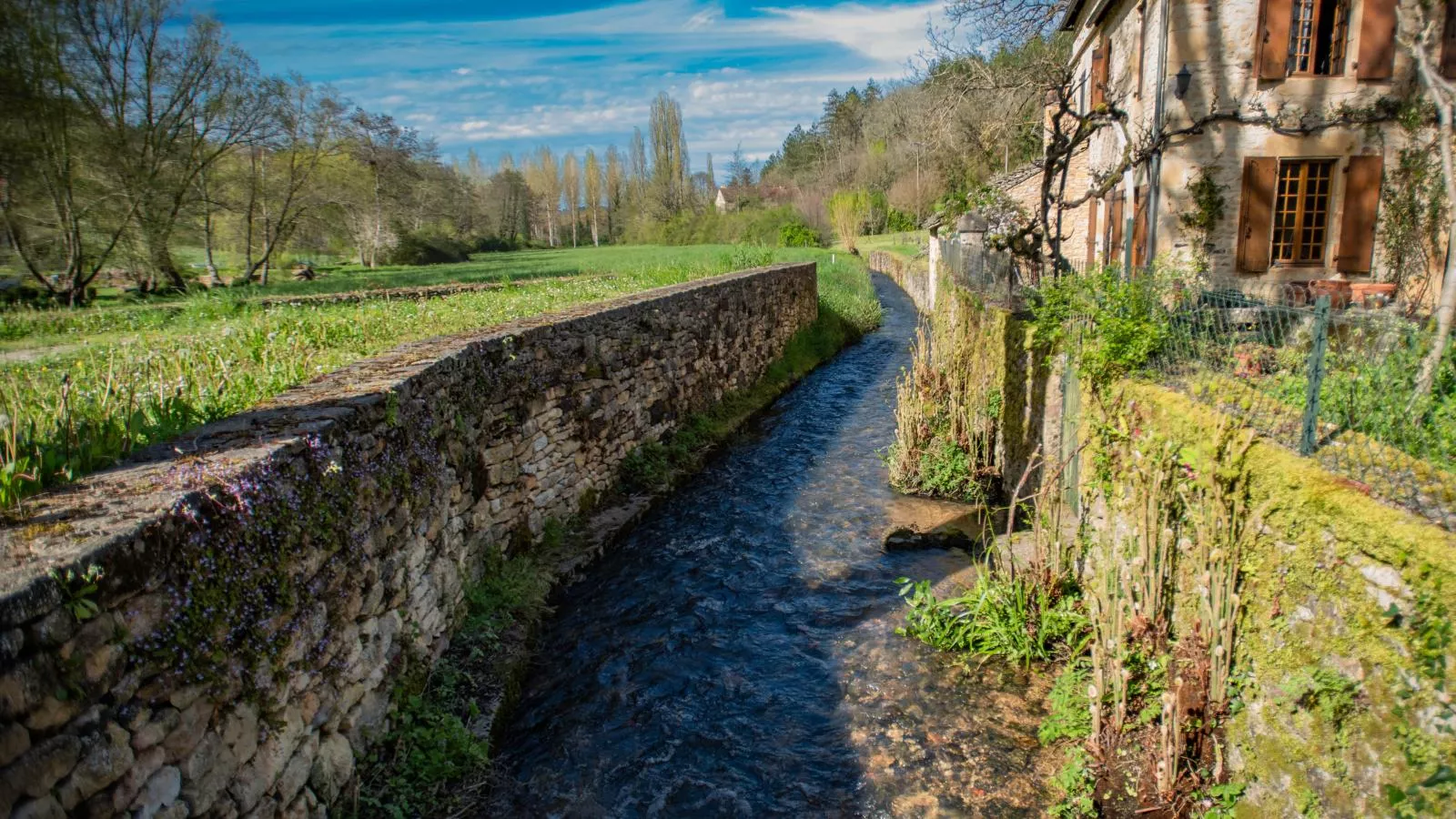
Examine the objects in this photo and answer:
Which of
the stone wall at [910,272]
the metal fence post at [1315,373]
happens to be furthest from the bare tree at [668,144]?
the metal fence post at [1315,373]

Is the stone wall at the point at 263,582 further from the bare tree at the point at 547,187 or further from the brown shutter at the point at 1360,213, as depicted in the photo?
the bare tree at the point at 547,187

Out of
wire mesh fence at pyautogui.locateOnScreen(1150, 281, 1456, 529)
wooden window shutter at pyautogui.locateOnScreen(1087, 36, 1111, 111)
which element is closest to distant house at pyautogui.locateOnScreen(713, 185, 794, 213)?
wooden window shutter at pyautogui.locateOnScreen(1087, 36, 1111, 111)

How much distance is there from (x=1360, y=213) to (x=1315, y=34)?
2.76 m

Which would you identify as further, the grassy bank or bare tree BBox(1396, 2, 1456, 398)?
the grassy bank

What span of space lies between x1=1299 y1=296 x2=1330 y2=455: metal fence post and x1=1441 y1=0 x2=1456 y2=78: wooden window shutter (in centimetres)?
1196

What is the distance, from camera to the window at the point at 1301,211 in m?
12.2

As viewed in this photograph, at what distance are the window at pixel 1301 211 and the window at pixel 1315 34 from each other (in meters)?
1.41

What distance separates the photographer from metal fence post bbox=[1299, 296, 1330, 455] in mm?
3418

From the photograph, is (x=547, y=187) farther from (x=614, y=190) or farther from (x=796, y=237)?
(x=796, y=237)

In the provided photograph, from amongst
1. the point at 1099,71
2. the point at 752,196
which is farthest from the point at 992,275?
the point at 752,196

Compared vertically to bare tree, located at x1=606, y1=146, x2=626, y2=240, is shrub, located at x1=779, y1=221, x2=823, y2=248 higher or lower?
lower

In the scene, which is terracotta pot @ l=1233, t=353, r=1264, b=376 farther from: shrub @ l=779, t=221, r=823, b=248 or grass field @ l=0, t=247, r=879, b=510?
shrub @ l=779, t=221, r=823, b=248

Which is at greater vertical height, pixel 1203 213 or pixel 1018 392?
pixel 1203 213

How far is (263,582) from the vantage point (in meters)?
3.45
